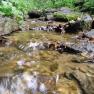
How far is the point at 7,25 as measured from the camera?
872cm

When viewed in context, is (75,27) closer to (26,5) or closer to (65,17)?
(65,17)

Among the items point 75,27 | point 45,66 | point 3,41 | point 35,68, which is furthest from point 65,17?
point 35,68

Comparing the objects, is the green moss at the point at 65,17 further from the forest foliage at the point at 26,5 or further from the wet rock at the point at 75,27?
the wet rock at the point at 75,27

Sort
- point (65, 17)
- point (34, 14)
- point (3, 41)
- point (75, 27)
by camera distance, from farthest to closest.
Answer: point (34, 14)
point (65, 17)
point (75, 27)
point (3, 41)

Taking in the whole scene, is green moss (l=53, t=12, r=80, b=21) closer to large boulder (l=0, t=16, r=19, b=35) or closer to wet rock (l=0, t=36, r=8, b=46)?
large boulder (l=0, t=16, r=19, b=35)

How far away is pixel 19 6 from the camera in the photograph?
1202cm

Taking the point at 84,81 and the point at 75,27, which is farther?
the point at 75,27

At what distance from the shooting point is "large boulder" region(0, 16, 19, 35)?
8547mm

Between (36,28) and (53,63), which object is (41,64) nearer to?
(53,63)

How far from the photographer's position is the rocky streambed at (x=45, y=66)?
492 centimetres

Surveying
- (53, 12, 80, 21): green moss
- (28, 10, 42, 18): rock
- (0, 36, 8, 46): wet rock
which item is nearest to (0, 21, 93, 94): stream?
(0, 36, 8, 46): wet rock

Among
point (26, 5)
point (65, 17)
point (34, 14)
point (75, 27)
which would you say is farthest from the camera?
point (26, 5)

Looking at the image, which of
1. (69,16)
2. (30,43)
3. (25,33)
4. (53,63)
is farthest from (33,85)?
(69,16)

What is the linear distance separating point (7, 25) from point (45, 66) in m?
3.44
